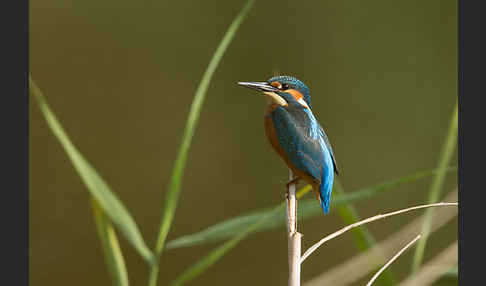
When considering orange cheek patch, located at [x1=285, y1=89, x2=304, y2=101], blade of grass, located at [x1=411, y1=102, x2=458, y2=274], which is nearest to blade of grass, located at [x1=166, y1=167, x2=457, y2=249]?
blade of grass, located at [x1=411, y1=102, x2=458, y2=274]

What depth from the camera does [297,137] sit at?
0.73 meters

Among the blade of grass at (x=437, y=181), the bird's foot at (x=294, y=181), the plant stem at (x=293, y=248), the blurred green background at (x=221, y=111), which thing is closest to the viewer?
the plant stem at (x=293, y=248)

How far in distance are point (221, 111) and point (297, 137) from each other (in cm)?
109

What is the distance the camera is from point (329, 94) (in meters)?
1.84

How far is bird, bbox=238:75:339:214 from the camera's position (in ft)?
2.40

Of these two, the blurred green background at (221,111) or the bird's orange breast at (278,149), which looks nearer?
the bird's orange breast at (278,149)

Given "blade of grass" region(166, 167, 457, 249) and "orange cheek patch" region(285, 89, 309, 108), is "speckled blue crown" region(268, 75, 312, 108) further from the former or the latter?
"blade of grass" region(166, 167, 457, 249)

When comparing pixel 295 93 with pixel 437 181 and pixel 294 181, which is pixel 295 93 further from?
pixel 437 181

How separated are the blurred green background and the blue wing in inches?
36.7

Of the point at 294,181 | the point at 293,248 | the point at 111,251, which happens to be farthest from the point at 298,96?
the point at 111,251

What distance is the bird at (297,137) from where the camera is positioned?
2.40 feet

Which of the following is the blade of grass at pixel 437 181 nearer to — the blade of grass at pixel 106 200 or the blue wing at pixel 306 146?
the blue wing at pixel 306 146

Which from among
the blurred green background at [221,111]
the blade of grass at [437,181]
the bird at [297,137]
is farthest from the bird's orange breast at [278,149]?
the blurred green background at [221,111]

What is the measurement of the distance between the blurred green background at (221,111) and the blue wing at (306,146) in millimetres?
932
